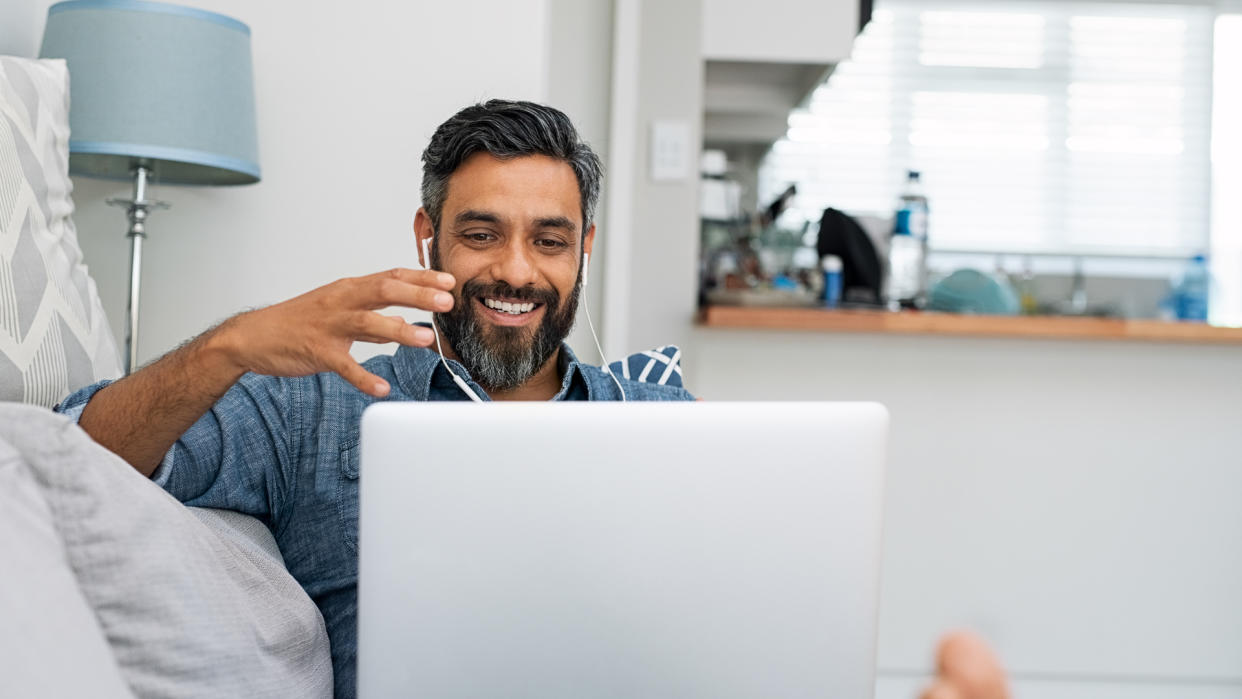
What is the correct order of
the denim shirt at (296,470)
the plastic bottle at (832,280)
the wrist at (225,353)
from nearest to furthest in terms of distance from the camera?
the wrist at (225,353)
the denim shirt at (296,470)
the plastic bottle at (832,280)

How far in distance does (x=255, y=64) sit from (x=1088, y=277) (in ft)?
10.3

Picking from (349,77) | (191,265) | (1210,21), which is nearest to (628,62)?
(349,77)

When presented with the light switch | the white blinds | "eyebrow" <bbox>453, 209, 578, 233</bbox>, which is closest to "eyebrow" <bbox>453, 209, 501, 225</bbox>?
"eyebrow" <bbox>453, 209, 578, 233</bbox>

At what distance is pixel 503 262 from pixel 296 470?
0.36 m

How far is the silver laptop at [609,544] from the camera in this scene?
0.68 m

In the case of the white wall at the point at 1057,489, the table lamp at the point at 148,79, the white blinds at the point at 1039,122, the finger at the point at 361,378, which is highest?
the white blinds at the point at 1039,122

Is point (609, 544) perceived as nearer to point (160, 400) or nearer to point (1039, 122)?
point (160, 400)

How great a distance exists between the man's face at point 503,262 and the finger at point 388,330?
0.41 metres

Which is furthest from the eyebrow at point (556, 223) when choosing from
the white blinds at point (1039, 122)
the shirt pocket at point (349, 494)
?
the white blinds at point (1039, 122)

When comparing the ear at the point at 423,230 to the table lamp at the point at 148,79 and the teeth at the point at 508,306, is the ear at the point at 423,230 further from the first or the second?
the table lamp at the point at 148,79

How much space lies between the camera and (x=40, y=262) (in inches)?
46.3

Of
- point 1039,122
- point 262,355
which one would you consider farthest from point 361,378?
point 1039,122

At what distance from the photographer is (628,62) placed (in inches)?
104

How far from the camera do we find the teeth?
1396 mm
